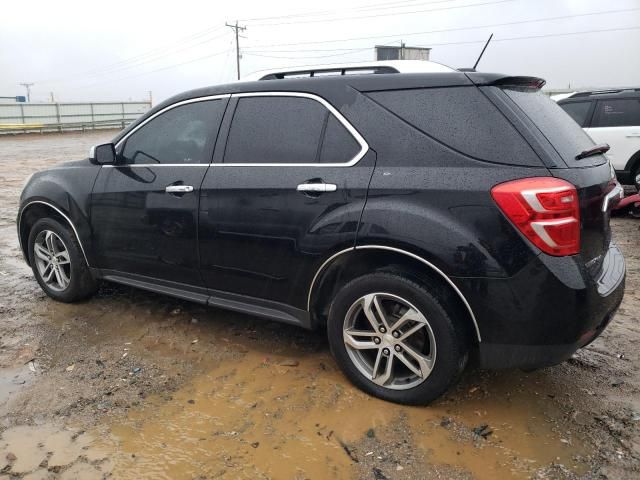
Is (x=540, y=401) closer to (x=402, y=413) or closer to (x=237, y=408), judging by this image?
(x=402, y=413)

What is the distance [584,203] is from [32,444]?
9.79 feet

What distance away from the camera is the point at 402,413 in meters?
2.88


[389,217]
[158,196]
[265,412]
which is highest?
[389,217]

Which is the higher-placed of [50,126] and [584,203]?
[584,203]

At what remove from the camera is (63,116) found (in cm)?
3578

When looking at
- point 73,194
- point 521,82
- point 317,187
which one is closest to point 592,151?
point 521,82

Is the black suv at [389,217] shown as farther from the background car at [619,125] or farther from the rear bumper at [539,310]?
the background car at [619,125]

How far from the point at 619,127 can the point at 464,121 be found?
757 cm

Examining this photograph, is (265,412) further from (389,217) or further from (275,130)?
(275,130)

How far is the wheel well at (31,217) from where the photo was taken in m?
4.39

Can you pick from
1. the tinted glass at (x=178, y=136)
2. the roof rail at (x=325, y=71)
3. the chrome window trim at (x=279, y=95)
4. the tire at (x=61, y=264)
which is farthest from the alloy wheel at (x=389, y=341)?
the tire at (x=61, y=264)

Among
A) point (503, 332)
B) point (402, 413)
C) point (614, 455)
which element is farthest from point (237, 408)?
point (614, 455)

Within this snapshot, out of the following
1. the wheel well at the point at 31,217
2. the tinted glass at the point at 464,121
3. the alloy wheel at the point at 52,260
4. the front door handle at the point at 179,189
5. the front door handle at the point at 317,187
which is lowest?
the alloy wheel at the point at 52,260

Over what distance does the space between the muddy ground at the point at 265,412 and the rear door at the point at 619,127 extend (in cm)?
567
